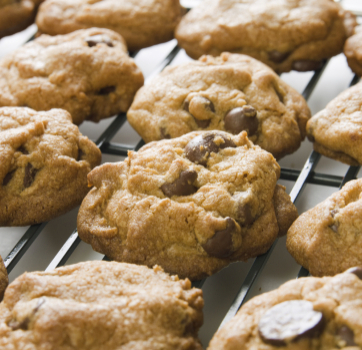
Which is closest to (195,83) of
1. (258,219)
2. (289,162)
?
(289,162)

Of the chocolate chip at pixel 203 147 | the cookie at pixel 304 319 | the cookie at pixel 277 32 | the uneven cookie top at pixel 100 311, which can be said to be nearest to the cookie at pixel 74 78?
the cookie at pixel 277 32

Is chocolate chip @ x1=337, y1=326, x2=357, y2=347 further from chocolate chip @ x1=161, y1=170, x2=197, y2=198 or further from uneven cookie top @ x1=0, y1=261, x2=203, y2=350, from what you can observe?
chocolate chip @ x1=161, y1=170, x2=197, y2=198

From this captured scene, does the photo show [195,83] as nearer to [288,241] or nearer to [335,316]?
[288,241]

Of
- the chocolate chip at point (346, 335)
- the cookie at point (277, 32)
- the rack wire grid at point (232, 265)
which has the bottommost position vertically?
the rack wire grid at point (232, 265)

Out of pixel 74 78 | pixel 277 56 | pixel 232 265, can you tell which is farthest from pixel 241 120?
pixel 74 78

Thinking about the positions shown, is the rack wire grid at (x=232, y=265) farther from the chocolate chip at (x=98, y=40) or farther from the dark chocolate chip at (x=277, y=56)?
the chocolate chip at (x=98, y=40)

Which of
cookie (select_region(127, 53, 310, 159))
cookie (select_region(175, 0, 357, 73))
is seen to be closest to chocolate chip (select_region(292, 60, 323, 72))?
cookie (select_region(175, 0, 357, 73))
